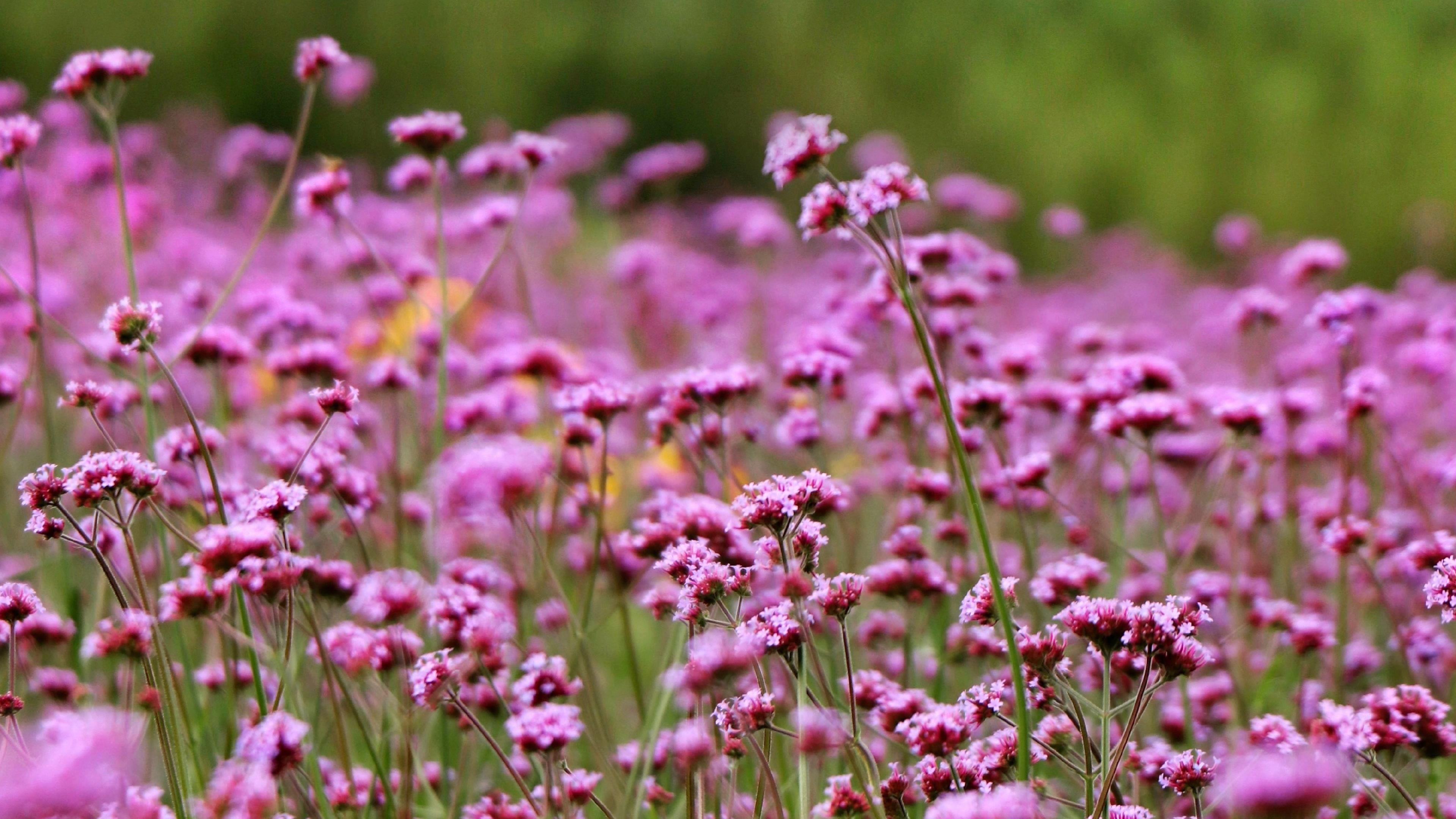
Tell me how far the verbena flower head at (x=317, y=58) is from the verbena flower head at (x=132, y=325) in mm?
1028

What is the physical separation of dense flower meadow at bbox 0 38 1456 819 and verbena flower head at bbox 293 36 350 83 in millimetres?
13

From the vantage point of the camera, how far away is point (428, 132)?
2869 mm

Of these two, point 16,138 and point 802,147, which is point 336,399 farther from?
point 16,138

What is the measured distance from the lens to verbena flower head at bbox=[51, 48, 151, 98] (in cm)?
254

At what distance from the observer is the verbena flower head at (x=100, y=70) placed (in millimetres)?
2539

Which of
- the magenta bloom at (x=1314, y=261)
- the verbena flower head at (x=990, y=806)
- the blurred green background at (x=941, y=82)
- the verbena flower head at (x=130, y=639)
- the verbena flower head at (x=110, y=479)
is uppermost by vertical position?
the blurred green background at (x=941, y=82)

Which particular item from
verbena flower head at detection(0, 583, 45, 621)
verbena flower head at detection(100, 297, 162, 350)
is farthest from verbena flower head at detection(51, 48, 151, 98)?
verbena flower head at detection(0, 583, 45, 621)

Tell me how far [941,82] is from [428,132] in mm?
10449

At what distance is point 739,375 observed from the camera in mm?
2393

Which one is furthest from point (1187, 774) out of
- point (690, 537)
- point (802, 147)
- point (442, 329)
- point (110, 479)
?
point (442, 329)

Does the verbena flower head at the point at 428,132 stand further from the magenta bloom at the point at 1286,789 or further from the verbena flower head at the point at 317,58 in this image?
the magenta bloom at the point at 1286,789

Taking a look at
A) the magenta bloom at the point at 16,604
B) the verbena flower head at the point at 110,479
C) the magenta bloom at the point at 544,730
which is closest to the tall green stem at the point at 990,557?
the magenta bloom at the point at 544,730

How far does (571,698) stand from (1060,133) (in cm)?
1036

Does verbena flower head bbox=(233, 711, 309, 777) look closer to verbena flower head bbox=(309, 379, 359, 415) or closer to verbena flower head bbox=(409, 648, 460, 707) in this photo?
verbena flower head bbox=(409, 648, 460, 707)
